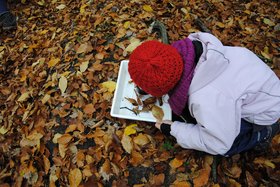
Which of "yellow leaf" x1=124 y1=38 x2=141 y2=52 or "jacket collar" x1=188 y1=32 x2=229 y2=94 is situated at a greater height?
"jacket collar" x1=188 y1=32 x2=229 y2=94

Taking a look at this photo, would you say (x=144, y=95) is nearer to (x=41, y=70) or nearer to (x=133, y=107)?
(x=133, y=107)

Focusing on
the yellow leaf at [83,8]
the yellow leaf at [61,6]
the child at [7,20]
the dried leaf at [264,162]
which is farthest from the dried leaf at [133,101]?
the child at [7,20]

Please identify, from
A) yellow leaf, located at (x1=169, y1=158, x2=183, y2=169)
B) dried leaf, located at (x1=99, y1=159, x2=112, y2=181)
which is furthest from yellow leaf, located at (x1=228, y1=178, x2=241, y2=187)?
dried leaf, located at (x1=99, y1=159, x2=112, y2=181)

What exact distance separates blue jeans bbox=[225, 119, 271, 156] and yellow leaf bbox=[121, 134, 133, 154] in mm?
767

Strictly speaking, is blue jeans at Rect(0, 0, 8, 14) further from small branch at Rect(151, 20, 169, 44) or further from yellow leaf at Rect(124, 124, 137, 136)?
yellow leaf at Rect(124, 124, 137, 136)

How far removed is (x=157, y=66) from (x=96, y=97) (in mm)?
1078

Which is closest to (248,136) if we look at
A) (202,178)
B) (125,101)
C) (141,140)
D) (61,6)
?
(202,178)

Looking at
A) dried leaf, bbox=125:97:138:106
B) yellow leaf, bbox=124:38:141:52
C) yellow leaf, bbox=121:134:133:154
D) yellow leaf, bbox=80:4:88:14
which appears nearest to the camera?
yellow leaf, bbox=121:134:133:154

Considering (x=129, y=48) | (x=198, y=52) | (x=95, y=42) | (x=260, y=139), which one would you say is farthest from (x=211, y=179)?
(x=95, y=42)

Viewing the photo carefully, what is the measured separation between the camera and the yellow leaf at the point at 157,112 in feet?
7.26

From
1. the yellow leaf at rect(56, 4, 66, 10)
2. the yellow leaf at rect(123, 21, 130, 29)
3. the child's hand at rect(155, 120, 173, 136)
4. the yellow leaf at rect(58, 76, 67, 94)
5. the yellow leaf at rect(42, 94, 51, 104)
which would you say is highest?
the yellow leaf at rect(123, 21, 130, 29)

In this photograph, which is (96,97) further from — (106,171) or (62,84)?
(106,171)

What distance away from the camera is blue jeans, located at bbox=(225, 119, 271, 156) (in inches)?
73.5

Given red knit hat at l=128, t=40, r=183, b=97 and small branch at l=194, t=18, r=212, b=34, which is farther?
small branch at l=194, t=18, r=212, b=34
